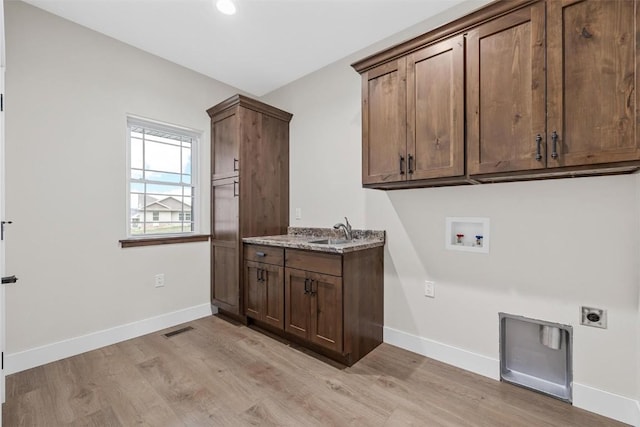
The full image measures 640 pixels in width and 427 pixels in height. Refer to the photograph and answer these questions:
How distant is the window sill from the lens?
265 centimetres

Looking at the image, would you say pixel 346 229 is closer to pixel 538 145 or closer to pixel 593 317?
pixel 538 145

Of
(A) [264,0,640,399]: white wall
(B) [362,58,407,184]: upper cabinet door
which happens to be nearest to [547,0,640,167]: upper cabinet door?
(A) [264,0,640,399]: white wall

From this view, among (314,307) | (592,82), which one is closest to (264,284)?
(314,307)

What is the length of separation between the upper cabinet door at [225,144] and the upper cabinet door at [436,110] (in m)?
1.77

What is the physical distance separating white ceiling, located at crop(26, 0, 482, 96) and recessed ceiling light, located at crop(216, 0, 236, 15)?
5cm

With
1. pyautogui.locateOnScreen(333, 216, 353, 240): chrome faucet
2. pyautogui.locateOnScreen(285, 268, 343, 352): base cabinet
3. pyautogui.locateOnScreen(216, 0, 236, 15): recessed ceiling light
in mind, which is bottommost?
pyautogui.locateOnScreen(285, 268, 343, 352): base cabinet

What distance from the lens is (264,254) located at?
2.70 m

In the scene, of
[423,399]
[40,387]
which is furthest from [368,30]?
[40,387]

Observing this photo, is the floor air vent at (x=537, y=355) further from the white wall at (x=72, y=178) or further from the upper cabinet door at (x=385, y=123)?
the white wall at (x=72, y=178)

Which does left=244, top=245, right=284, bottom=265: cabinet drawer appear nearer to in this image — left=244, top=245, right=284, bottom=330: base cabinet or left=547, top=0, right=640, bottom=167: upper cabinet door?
left=244, top=245, right=284, bottom=330: base cabinet

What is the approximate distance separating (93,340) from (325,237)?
2213 mm

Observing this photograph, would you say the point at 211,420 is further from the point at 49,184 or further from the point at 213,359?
the point at 49,184

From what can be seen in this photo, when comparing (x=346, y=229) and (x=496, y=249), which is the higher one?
(x=346, y=229)

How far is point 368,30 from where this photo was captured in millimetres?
2492
